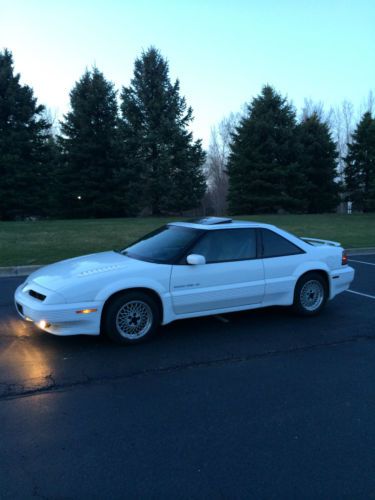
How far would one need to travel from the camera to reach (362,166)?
108ft

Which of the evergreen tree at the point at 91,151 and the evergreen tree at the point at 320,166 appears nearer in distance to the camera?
the evergreen tree at the point at 91,151

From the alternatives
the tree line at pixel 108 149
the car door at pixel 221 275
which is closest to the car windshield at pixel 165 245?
the car door at pixel 221 275

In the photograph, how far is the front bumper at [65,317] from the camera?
459 cm

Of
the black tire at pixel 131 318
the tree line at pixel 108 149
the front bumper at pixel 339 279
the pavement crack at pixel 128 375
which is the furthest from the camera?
the tree line at pixel 108 149

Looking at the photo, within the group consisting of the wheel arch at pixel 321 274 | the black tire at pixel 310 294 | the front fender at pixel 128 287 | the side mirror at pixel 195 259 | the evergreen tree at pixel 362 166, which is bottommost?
the black tire at pixel 310 294

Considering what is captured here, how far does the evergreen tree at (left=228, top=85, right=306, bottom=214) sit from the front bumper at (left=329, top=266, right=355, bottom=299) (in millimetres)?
25387

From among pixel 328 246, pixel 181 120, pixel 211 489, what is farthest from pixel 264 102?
pixel 211 489

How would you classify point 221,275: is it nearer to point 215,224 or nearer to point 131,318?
point 215,224

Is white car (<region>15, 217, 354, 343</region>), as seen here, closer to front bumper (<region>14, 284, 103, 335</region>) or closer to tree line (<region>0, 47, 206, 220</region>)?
front bumper (<region>14, 284, 103, 335</region>)

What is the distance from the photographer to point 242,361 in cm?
454

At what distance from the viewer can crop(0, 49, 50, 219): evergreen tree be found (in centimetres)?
2728

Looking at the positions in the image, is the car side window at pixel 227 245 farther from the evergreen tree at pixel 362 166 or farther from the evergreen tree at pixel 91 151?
the evergreen tree at pixel 362 166

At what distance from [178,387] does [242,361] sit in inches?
37.1

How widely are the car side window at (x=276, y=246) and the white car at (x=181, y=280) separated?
1 centimetres
